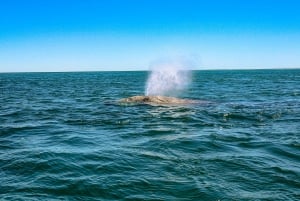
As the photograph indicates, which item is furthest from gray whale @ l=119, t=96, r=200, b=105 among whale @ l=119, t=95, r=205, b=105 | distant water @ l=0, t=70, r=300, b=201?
distant water @ l=0, t=70, r=300, b=201

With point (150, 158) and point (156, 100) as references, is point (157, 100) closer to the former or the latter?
point (156, 100)

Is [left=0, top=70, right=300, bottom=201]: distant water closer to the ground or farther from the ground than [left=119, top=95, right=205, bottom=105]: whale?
closer to the ground

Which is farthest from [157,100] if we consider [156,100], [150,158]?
[150,158]

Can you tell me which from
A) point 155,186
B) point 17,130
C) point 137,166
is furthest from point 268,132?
point 17,130

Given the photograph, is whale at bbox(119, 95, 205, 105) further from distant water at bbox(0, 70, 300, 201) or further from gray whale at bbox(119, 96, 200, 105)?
distant water at bbox(0, 70, 300, 201)

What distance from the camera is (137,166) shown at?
10.9m

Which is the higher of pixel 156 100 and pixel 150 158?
pixel 156 100

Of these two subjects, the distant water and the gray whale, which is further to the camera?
the gray whale

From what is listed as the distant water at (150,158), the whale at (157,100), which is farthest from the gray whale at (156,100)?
the distant water at (150,158)

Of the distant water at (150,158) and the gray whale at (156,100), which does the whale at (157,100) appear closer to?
the gray whale at (156,100)

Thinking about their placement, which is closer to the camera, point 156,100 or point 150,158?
point 150,158

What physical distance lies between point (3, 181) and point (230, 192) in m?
5.60

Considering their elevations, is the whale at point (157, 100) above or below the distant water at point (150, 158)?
above

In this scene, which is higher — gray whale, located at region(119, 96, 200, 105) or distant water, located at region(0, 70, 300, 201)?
gray whale, located at region(119, 96, 200, 105)
